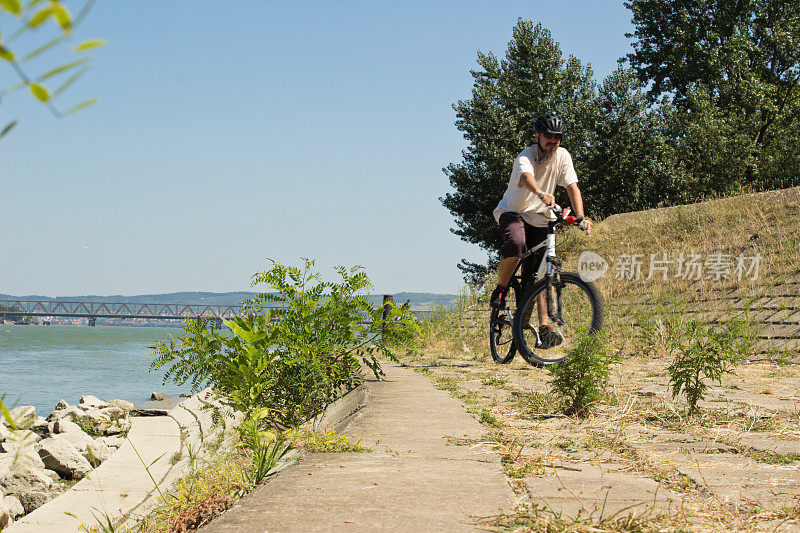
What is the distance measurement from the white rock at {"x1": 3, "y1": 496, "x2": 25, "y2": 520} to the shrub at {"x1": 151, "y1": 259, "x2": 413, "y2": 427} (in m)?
2.69

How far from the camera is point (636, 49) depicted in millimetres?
34562

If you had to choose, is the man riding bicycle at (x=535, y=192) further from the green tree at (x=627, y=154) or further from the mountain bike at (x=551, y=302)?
the green tree at (x=627, y=154)

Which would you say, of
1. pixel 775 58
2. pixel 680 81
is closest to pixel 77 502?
pixel 775 58

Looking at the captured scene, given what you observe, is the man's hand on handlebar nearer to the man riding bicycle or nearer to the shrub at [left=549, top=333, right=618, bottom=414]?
the man riding bicycle

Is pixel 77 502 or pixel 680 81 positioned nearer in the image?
pixel 77 502

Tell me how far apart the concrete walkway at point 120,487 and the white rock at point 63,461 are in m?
0.60

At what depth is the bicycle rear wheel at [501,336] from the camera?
6781 millimetres

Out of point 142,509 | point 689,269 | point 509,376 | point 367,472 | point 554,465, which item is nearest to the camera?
point 367,472

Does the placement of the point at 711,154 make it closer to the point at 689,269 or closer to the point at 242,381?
the point at 689,269

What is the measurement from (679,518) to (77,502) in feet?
17.2

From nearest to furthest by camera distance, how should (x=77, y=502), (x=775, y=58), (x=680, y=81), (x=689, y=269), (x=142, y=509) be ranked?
1. (x=142, y=509)
2. (x=77, y=502)
3. (x=689, y=269)
4. (x=775, y=58)
5. (x=680, y=81)

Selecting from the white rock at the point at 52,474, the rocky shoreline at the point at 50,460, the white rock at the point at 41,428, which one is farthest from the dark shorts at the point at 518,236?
the white rock at the point at 41,428

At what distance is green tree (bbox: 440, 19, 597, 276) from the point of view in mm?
31578

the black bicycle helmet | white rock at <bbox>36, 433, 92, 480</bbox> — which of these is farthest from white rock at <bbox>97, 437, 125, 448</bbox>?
the black bicycle helmet
